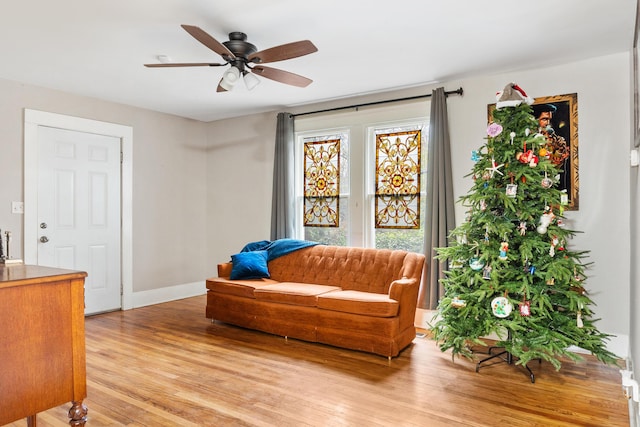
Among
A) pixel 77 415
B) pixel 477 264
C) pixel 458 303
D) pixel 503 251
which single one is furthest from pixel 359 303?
pixel 77 415

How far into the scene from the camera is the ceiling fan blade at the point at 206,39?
8.19 ft

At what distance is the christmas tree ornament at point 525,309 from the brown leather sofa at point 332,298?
0.93 metres

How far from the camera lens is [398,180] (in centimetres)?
464

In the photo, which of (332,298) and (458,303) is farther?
(332,298)

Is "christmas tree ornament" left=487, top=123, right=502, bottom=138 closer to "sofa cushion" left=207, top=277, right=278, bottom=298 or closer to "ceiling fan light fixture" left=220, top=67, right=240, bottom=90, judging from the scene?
"ceiling fan light fixture" left=220, top=67, right=240, bottom=90

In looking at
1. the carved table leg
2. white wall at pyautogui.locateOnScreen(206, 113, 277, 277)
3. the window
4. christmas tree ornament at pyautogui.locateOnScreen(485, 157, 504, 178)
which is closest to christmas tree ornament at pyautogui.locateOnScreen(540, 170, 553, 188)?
christmas tree ornament at pyautogui.locateOnScreen(485, 157, 504, 178)

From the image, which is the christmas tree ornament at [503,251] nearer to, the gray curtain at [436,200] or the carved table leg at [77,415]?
the gray curtain at [436,200]

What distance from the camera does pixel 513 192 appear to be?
306cm

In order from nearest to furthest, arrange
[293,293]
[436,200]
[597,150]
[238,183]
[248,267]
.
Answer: [597,150], [293,293], [436,200], [248,267], [238,183]

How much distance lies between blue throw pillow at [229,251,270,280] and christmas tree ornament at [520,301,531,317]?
2638 mm

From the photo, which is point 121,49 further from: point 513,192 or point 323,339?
point 513,192

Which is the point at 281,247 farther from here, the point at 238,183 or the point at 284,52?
the point at 284,52

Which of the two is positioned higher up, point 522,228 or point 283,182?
point 283,182

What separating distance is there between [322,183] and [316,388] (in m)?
2.80
